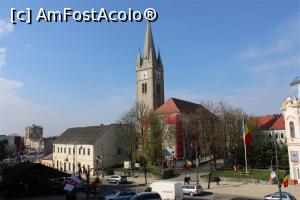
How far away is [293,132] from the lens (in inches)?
1905

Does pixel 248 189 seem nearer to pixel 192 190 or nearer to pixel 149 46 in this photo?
pixel 192 190

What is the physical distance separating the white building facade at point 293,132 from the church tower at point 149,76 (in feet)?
205

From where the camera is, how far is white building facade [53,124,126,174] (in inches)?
2965

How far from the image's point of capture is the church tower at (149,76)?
11062 centimetres

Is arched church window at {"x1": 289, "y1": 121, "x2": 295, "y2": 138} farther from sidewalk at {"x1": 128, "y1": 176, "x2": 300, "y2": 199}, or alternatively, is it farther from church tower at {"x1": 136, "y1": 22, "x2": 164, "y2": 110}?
church tower at {"x1": 136, "y1": 22, "x2": 164, "y2": 110}

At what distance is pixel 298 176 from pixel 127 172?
30.9 metres

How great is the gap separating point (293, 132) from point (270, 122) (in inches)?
2151

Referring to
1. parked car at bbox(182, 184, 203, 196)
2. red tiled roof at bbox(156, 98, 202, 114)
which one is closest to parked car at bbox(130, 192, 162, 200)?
parked car at bbox(182, 184, 203, 196)

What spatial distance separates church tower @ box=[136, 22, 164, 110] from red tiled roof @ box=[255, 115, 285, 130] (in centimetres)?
3129

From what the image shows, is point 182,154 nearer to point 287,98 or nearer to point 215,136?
point 215,136

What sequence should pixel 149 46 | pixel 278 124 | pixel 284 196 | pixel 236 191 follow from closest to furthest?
pixel 284 196 → pixel 236 191 → pixel 278 124 → pixel 149 46

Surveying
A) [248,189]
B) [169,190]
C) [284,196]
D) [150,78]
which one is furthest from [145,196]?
[150,78]

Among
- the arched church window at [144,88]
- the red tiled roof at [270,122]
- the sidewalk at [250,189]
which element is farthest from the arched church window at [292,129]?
the arched church window at [144,88]

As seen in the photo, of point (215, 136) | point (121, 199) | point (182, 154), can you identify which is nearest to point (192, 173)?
point (215, 136)
